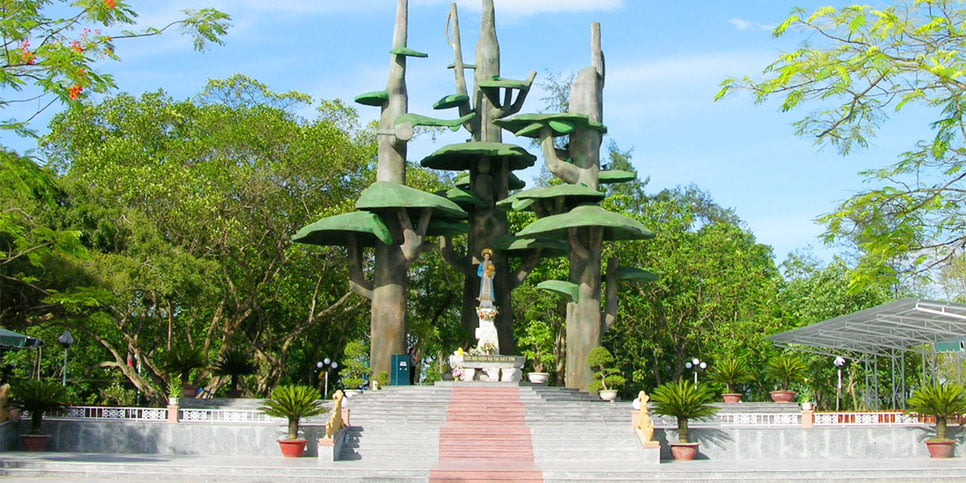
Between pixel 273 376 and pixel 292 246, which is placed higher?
pixel 292 246

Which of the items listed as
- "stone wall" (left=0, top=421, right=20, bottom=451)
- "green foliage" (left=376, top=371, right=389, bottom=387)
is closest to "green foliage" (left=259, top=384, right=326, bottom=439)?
"green foliage" (left=376, top=371, right=389, bottom=387)

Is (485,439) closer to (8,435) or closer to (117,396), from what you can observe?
(8,435)

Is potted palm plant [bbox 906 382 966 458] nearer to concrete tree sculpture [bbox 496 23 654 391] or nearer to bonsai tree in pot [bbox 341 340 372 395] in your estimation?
concrete tree sculpture [bbox 496 23 654 391]

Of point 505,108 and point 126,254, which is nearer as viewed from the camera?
point 126,254

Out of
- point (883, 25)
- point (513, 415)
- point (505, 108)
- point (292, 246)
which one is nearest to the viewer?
point (883, 25)

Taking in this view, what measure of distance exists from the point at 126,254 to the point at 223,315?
8687 mm

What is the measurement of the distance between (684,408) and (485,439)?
14.0 ft

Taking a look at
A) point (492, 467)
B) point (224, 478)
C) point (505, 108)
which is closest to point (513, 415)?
point (492, 467)

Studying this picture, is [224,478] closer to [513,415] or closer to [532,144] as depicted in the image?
[513,415]

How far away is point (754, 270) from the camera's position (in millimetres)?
37844

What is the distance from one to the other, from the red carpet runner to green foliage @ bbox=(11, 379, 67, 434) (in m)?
8.56

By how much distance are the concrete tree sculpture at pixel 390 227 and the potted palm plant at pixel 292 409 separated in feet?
19.5

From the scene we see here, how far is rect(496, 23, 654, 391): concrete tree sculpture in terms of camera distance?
2697 cm

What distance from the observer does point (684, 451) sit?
21.8 meters
